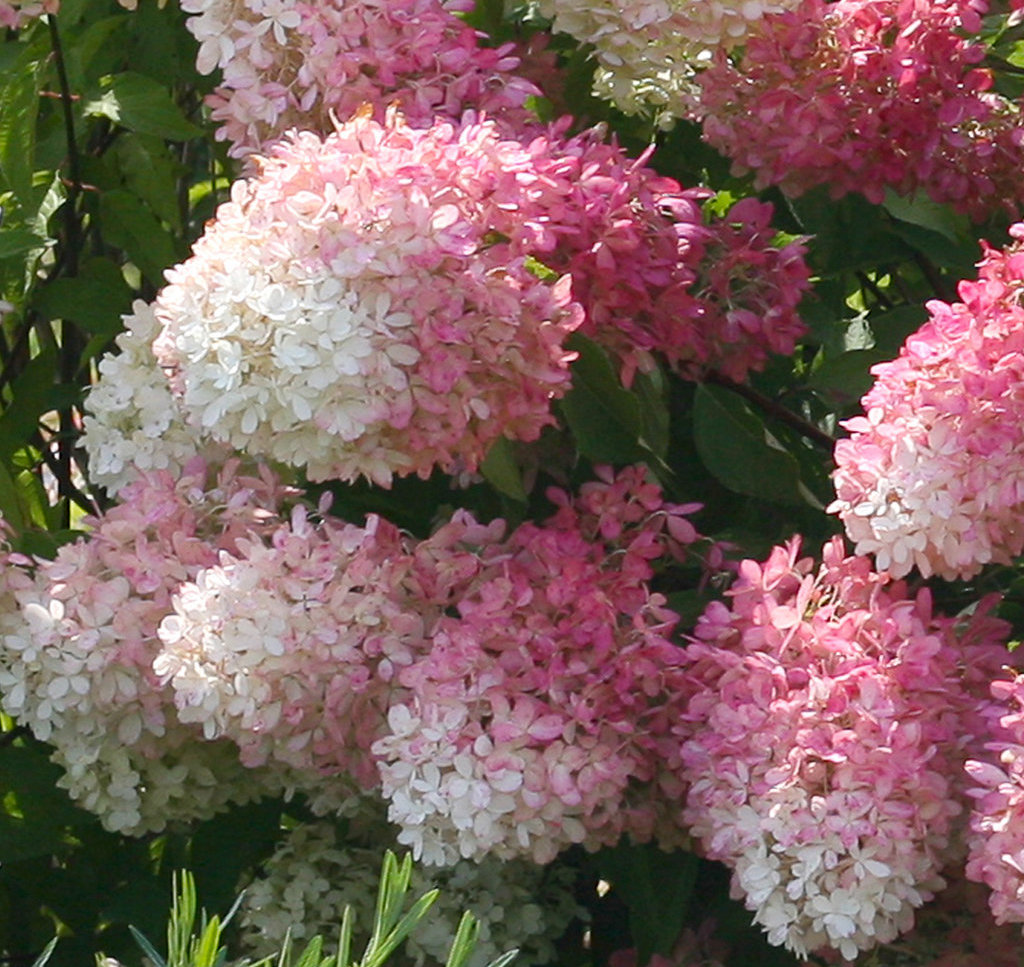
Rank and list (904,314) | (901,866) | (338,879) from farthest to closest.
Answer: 1. (904,314)
2. (338,879)
3. (901,866)

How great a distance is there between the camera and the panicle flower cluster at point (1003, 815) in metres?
1.02

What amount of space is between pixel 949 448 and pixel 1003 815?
211mm

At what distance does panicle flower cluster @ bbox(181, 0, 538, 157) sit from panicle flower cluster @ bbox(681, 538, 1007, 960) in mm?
422

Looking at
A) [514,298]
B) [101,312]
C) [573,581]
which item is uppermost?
[514,298]

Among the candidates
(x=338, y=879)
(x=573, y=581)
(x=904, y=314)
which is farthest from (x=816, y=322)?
(x=338, y=879)

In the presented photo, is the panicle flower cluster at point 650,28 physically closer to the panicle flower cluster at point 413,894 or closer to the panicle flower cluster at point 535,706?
the panicle flower cluster at point 535,706

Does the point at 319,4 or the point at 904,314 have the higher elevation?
the point at 319,4

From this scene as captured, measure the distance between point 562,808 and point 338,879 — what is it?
1.23 ft

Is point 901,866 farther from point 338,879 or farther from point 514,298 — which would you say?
point 338,879

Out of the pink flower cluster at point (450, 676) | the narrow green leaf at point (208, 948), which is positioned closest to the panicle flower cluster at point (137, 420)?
the pink flower cluster at point (450, 676)

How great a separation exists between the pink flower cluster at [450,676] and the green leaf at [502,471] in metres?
0.05

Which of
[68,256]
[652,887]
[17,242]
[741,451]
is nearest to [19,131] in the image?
[17,242]

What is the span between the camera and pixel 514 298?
1.13 meters

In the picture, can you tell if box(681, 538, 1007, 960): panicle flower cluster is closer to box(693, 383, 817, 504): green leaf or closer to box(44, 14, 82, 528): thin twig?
box(693, 383, 817, 504): green leaf
